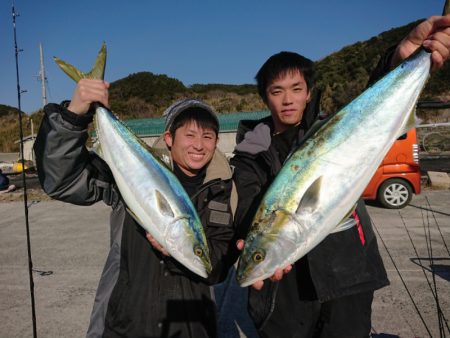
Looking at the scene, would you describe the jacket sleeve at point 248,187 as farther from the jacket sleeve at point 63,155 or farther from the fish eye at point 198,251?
the jacket sleeve at point 63,155

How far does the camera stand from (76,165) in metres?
2.04

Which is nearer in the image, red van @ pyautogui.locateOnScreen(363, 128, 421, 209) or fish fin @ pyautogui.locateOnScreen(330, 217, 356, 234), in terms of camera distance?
fish fin @ pyautogui.locateOnScreen(330, 217, 356, 234)

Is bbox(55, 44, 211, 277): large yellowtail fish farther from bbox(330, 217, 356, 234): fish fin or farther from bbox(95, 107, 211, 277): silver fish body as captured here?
bbox(330, 217, 356, 234): fish fin

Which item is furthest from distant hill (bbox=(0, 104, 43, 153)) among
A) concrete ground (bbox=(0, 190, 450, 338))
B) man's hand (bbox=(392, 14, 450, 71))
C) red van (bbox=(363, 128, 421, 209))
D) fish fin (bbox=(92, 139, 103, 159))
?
man's hand (bbox=(392, 14, 450, 71))

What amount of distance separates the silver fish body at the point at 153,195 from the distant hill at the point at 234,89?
2642 centimetres

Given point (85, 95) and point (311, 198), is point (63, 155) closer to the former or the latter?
point (85, 95)

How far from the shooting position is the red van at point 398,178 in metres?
7.46

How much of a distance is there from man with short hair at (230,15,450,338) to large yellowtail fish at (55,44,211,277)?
0.30 meters

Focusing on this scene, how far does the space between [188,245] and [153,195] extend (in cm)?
34

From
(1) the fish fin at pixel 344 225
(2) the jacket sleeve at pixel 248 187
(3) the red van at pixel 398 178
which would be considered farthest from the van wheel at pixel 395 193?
(1) the fish fin at pixel 344 225

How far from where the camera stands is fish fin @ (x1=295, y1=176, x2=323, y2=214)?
1685 mm

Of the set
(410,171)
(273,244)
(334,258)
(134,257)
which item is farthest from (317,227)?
(410,171)

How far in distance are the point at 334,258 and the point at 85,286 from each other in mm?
3543

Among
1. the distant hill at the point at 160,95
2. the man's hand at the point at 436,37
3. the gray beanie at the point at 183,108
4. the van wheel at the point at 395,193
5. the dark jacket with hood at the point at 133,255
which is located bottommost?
the van wheel at the point at 395,193
